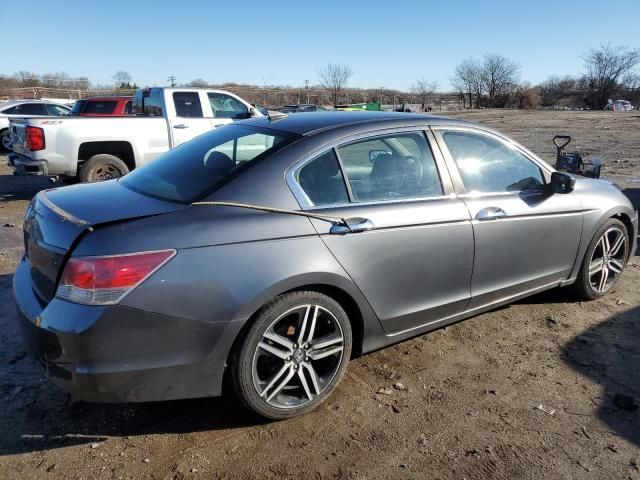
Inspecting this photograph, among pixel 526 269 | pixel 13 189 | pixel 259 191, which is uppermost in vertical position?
pixel 259 191

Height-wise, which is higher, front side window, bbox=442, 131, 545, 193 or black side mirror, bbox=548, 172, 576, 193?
front side window, bbox=442, 131, 545, 193

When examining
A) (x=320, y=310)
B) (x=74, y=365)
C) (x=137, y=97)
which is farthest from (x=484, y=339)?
(x=137, y=97)

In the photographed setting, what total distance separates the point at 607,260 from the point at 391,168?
2.45 meters

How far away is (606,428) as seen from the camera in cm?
280

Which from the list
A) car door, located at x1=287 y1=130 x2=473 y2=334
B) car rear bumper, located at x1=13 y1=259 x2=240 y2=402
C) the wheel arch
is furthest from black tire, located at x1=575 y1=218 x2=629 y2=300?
the wheel arch

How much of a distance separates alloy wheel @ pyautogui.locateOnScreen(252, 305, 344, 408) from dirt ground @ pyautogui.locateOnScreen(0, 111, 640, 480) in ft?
0.53

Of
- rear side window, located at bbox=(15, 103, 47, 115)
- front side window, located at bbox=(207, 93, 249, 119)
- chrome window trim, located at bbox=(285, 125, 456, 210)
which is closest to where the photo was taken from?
chrome window trim, located at bbox=(285, 125, 456, 210)

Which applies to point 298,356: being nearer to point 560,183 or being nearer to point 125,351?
point 125,351

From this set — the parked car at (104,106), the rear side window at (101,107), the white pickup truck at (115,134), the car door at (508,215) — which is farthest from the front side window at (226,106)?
the car door at (508,215)

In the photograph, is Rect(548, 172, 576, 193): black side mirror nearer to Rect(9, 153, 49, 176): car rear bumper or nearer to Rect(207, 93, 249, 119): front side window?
Rect(207, 93, 249, 119): front side window

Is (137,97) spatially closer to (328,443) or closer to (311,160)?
(311,160)

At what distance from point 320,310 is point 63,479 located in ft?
4.79

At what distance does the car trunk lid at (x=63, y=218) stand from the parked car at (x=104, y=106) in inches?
480

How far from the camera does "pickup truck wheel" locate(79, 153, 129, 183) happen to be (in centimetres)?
851
